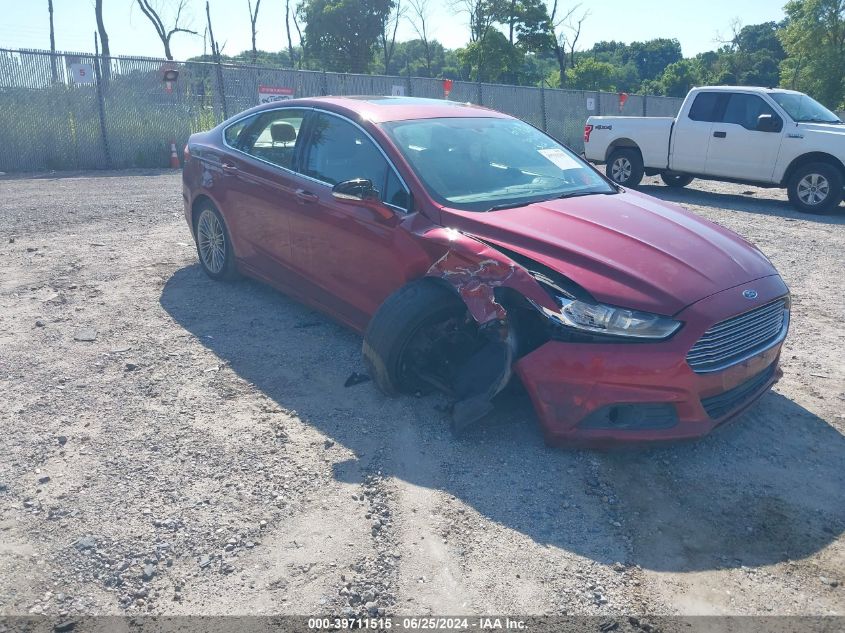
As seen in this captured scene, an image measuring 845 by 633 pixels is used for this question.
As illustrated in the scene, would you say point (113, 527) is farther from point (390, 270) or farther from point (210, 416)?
point (390, 270)

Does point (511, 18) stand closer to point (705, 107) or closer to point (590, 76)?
point (590, 76)

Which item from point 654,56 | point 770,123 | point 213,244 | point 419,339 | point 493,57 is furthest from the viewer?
point 654,56

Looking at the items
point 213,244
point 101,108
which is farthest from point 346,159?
point 101,108

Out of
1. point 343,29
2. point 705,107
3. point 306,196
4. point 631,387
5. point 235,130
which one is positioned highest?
point 343,29

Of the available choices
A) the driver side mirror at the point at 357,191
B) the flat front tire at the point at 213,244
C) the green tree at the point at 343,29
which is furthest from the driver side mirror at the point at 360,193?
the green tree at the point at 343,29

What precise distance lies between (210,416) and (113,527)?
1.07 meters

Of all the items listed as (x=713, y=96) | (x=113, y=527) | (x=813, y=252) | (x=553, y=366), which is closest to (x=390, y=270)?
(x=553, y=366)

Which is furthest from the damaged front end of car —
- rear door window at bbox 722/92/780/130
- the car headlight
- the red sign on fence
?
the red sign on fence

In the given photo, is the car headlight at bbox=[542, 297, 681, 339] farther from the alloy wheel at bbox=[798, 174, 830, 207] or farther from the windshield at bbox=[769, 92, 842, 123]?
the windshield at bbox=[769, 92, 842, 123]

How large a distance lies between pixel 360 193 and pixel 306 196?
87 centimetres

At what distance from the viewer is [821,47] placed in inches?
1396

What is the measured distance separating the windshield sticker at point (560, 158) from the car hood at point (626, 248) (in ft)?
2.13

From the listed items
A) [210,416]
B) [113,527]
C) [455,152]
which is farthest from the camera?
[455,152]

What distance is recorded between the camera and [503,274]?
12.3 feet
